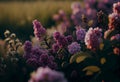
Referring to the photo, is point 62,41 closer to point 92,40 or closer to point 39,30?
point 39,30

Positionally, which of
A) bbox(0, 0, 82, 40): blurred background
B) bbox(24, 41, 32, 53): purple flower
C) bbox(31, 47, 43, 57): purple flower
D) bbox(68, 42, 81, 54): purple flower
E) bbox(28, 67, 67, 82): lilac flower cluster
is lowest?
bbox(28, 67, 67, 82): lilac flower cluster

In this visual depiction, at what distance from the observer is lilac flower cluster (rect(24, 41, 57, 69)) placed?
429 centimetres

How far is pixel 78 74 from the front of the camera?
455 centimetres

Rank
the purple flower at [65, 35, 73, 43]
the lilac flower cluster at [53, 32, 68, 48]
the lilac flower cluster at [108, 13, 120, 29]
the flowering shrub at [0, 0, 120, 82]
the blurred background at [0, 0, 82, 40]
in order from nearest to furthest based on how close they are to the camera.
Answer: the flowering shrub at [0, 0, 120, 82] → the lilac flower cluster at [108, 13, 120, 29] → the lilac flower cluster at [53, 32, 68, 48] → the purple flower at [65, 35, 73, 43] → the blurred background at [0, 0, 82, 40]

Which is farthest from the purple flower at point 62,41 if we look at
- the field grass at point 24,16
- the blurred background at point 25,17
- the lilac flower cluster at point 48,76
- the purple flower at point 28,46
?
the field grass at point 24,16

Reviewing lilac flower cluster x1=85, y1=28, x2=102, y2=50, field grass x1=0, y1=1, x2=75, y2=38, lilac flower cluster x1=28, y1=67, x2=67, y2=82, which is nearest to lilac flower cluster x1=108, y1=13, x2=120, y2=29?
lilac flower cluster x1=85, y1=28, x2=102, y2=50

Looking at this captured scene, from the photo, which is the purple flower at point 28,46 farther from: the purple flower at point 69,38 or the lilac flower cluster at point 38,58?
the purple flower at point 69,38

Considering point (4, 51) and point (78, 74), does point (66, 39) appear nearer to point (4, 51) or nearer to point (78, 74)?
point (78, 74)

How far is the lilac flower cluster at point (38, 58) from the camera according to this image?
14.1 ft

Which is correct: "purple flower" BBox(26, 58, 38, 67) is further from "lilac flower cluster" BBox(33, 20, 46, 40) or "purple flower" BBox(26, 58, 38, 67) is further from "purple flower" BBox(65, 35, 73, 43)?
"purple flower" BBox(65, 35, 73, 43)

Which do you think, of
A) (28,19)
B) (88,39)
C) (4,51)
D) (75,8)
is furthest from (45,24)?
(88,39)

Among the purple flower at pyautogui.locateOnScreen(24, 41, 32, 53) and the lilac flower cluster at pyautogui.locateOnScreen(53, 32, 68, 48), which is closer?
the lilac flower cluster at pyautogui.locateOnScreen(53, 32, 68, 48)

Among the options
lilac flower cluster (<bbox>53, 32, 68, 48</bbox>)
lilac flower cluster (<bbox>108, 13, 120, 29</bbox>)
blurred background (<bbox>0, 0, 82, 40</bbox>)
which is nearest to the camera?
lilac flower cluster (<bbox>108, 13, 120, 29</bbox>)

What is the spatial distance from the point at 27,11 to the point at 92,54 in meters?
7.08
